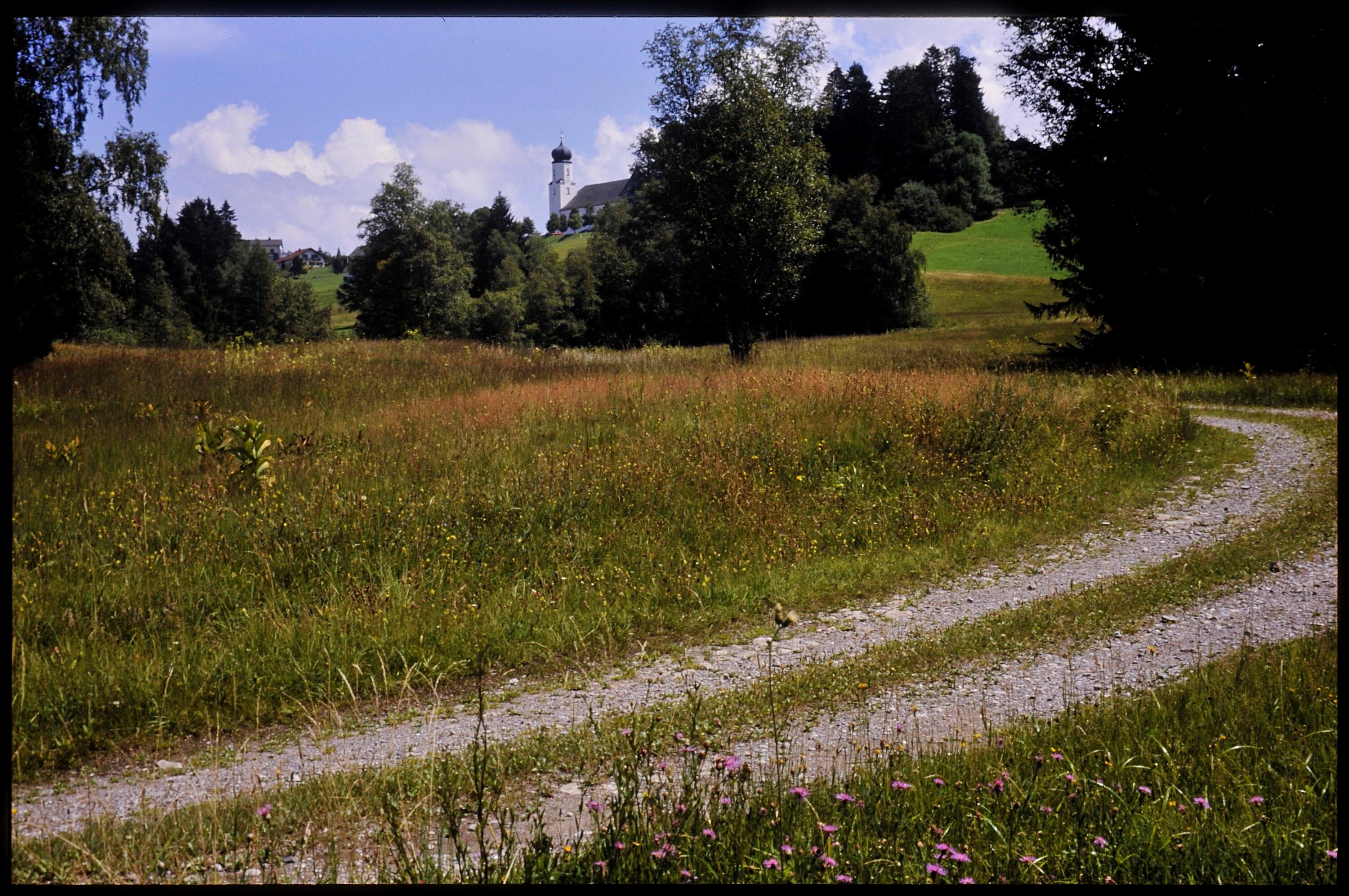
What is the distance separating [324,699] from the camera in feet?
16.8

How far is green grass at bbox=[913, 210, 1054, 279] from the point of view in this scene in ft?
239

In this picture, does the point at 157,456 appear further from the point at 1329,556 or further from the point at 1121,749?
Result: the point at 1329,556

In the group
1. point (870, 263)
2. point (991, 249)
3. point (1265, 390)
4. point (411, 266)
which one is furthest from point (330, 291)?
point (1265, 390)

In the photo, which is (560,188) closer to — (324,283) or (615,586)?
(324,283)

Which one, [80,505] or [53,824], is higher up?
[80,505]

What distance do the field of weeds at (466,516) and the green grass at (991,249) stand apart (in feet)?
202

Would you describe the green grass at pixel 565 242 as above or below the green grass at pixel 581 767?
above

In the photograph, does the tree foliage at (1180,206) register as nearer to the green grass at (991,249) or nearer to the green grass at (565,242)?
the green grass at (991,249)

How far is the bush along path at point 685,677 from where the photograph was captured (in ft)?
12.6

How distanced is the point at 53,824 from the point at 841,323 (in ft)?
199

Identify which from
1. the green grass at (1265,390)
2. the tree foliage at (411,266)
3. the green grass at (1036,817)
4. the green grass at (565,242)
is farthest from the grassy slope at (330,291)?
the green grass at (1036,817)

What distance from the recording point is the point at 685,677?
18.3ft

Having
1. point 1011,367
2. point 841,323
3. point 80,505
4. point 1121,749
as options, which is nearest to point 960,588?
point 1121,749

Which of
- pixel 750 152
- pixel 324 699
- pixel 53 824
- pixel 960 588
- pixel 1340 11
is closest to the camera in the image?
pixel 1340 11
